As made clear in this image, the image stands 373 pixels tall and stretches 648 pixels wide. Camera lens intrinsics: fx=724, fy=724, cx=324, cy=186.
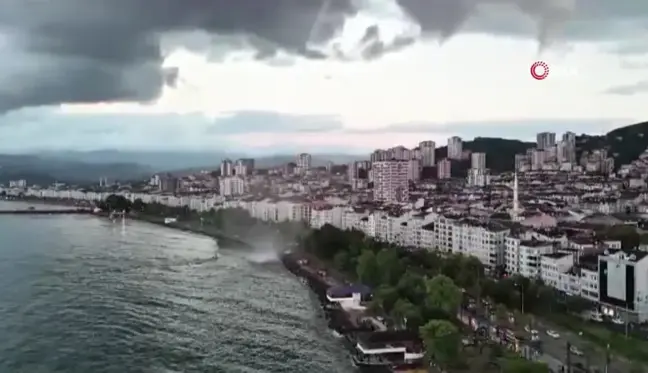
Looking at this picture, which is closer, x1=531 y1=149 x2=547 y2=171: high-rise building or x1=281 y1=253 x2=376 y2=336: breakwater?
x1=281 y1=253 x2=376 y2=336: breakwater

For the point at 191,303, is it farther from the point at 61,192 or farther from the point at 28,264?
the point at 61,192

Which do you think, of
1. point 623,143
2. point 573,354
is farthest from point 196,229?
point 573,354

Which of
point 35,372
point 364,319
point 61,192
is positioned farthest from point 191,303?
point 61,192

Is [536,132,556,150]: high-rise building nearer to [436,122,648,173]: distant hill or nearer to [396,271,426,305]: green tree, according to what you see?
[436,122,648,173]: distant hill

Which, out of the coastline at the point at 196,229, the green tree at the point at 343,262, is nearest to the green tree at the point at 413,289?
the green tree at the point at 343,262

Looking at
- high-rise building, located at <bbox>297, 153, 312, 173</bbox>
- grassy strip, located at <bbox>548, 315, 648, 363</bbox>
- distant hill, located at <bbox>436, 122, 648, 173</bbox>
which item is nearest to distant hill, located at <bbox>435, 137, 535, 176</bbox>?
distant hill, located at <bbox>436, 122, 648, 173</bbox>

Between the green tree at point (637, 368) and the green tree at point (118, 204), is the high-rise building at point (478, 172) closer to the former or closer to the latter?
the green tree at point (118, 204)
